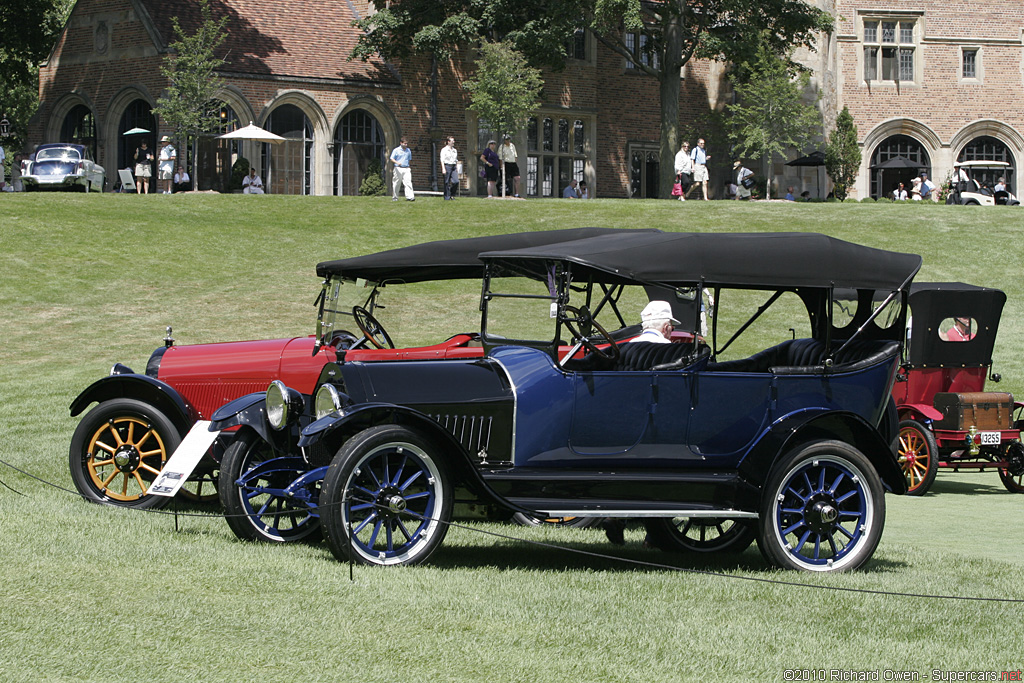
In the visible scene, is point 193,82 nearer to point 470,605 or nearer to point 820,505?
point 820,505

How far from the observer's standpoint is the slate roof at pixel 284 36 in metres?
39.9

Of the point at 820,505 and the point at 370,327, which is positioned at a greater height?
the point at 370,327

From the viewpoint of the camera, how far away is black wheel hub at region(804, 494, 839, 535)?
7.31m

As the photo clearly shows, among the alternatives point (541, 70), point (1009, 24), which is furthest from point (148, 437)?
point (1009, 24)

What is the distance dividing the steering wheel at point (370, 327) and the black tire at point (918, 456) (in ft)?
17.3

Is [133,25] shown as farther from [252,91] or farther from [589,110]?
[589,110]

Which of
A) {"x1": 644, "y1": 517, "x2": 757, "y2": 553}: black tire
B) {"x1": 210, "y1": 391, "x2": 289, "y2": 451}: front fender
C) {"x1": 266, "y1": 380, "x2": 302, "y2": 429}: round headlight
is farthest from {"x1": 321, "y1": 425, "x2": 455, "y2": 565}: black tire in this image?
{"x1": 644, "y1": 517, "x2": 757, "y2": 553}: black tire

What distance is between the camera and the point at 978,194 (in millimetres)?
42656

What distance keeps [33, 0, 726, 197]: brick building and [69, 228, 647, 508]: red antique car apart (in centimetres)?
3075

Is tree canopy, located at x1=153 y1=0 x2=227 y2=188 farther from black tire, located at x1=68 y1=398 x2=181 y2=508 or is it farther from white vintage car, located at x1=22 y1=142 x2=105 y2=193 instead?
black tire, located at x1=68 y1=398 x2=181 y2=508

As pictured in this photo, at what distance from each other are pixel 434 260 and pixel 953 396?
583cm

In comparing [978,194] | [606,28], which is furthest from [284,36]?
[978,194]

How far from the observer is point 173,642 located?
525 cm

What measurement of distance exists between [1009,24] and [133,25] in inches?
1285
